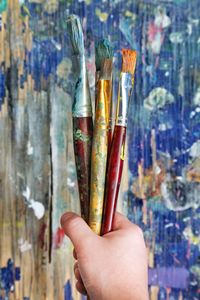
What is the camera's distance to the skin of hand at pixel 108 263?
0.68 m

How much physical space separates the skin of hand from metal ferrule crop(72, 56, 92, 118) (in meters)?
0.17

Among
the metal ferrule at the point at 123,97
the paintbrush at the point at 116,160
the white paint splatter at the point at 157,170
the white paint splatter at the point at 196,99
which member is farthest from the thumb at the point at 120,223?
the white paint splatter at the point at 196,99

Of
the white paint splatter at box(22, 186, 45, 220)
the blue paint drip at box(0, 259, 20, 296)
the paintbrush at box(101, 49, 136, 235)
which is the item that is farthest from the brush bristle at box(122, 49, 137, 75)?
the blue paint drip at box(0, 259, 20, 296)

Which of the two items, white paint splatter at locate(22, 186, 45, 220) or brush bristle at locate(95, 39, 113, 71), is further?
white paint splatter at locate(22, 186, 45, 220)

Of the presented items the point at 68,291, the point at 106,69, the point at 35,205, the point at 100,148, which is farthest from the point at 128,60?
the point at 68,291

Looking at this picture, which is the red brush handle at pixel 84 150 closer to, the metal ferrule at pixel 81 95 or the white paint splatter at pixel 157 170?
the metal ferrule at pixel 81 95

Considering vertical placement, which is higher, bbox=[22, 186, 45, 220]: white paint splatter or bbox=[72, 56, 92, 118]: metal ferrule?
bbox=[72, 56, 92, 118]: metal ferrule

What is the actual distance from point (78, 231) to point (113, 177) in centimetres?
10

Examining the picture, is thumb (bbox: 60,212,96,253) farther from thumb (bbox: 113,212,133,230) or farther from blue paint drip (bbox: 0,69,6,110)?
blue paint drip (bbox: 0,69,6,110)

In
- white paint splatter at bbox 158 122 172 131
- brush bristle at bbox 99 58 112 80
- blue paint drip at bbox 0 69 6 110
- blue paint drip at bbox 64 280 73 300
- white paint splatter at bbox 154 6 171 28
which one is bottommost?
blue paint drip at bbox 64 280 73 300

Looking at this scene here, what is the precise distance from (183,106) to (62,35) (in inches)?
11.8

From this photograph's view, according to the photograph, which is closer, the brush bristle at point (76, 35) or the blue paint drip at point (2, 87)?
the brush bristle at point (76, 35)

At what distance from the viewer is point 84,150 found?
0.73m

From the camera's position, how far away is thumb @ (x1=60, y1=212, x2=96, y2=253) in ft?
2.28
